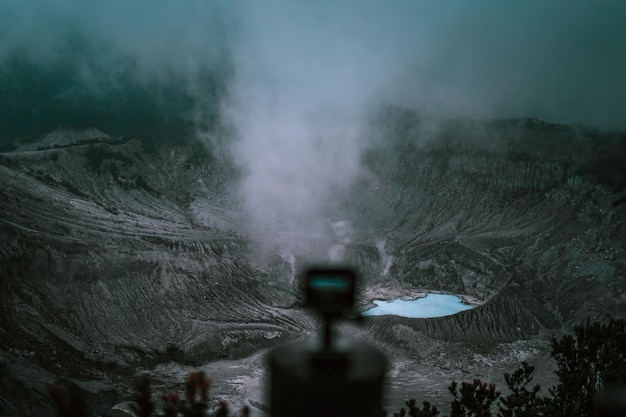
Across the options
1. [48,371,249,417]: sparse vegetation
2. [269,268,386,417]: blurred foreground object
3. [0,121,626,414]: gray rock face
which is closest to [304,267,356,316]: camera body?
[269,268,386,417]: blurred foreground object

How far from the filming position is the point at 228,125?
3585 inches

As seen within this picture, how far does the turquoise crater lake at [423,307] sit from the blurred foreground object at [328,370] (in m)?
50.6

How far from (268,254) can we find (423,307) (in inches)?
671

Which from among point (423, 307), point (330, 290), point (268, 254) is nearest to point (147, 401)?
point (330, 290)

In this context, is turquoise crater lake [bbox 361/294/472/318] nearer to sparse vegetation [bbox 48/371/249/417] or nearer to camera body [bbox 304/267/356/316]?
sparse vegetation [bbox 48/371/249/417]

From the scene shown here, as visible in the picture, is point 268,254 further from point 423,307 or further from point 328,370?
point 328,370

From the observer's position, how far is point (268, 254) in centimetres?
6150

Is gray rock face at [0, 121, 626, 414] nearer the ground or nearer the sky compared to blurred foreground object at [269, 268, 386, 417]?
nearer the sky

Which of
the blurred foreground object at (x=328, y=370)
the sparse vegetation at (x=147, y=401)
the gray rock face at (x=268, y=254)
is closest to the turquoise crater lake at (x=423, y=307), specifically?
the gray rock face at (x=268, y=254)

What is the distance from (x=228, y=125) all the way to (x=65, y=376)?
2436 inches

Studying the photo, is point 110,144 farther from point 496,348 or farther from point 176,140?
point 496,348

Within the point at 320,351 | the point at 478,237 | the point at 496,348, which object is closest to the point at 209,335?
the point at 496,348

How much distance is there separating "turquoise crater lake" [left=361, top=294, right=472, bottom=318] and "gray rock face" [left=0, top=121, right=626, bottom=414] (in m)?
2.38

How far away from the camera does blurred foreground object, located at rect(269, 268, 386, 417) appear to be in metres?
2.56
